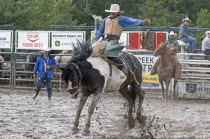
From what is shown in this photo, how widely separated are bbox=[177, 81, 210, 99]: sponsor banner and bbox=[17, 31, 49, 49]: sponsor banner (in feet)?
15.6

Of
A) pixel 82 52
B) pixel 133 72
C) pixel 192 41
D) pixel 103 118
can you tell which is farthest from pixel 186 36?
pixel 82 52

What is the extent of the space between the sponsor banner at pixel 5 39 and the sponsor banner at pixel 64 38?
5.23 ft

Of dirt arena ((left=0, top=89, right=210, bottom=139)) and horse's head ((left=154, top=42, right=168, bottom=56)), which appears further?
horse's head ((left=154, top=42, right=168, bottom=56))

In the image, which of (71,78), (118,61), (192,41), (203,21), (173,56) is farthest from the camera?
(203,21)

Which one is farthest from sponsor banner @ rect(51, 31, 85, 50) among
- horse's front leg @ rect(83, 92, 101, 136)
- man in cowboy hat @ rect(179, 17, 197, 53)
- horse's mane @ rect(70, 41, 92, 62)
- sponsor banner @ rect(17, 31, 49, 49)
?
Result: horse's front leg @ rect(83, 92, 101, 136)

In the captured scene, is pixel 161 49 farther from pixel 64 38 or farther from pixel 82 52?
pixel 82 52

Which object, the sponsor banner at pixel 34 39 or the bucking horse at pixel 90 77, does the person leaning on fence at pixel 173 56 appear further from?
the bucking horse at pixel 90 77

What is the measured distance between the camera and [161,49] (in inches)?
709

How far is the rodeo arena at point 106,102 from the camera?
10602mm

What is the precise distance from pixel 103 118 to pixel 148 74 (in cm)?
665

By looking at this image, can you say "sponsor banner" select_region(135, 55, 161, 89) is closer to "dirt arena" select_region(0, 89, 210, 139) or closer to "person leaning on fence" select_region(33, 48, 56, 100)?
"dirt arena" select_region(0, 89, 210, 139)

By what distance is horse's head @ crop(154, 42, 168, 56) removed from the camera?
58.9 ft

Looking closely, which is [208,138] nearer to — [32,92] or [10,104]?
[10,104]

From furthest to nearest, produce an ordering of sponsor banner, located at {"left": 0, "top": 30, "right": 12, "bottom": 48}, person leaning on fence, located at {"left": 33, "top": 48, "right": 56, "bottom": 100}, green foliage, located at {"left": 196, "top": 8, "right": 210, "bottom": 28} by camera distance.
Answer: green foliage, located at {"left": 196, "top": 8, "right": 210, "bottom": 28} < sponsor banner, located at {"left": 0, "top": 30, "right": 12, "bottom": 48} < person leaning on fence, located at {"left": 33, "top": 48, "right": 56, "bottom": 100}
